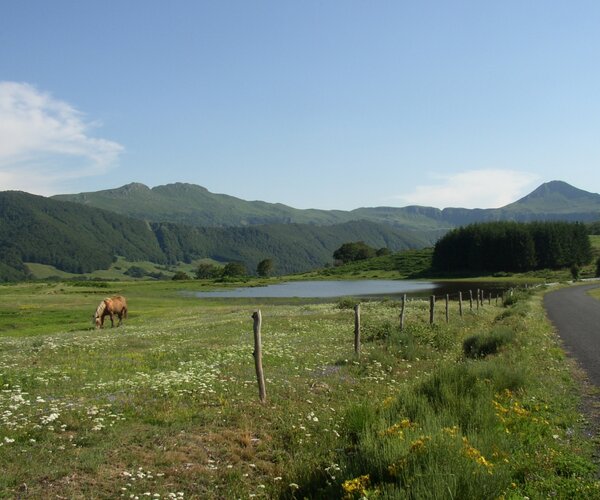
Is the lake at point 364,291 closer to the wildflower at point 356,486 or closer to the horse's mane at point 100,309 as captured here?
the horse's mane at point 100,309

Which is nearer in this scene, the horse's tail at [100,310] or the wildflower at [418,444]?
the wildflower at [418,444]

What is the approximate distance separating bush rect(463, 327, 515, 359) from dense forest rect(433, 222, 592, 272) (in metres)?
160

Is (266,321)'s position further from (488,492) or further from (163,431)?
(488,492)

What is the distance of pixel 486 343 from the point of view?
2398 centimetres

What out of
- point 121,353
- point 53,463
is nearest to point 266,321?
point 121,353

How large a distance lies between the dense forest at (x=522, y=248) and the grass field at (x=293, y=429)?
164m

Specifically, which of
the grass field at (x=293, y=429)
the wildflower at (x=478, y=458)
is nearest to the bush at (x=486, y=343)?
the grass field at (x=293, y=429)

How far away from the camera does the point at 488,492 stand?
Result: 23.4 ft

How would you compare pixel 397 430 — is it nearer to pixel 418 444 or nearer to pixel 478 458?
pixel 418 444

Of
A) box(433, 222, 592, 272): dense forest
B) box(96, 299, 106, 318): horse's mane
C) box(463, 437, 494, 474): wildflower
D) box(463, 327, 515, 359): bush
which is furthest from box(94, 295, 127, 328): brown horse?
box(433, 222, 592, 272): dense forest

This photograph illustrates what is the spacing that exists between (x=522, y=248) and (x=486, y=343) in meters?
→ 163

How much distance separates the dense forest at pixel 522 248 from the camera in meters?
172

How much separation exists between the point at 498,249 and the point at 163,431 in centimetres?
18283

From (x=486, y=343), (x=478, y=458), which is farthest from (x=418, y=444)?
(x=486, y=343)
